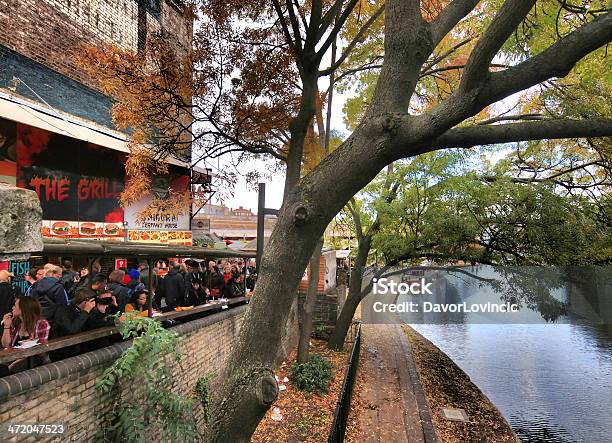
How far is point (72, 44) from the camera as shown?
973cm

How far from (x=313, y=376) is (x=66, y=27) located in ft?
33.7

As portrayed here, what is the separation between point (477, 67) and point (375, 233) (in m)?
9.99

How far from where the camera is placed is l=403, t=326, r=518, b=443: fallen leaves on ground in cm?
831

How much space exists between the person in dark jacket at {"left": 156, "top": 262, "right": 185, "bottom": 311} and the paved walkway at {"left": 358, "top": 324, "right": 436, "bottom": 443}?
426 cm

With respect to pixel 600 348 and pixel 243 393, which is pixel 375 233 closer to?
pixel 243 393

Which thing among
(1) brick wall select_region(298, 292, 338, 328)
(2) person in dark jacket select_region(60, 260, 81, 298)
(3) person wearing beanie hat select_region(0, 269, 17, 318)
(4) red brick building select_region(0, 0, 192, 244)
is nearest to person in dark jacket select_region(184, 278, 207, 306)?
(2) person in dark jacket select_region(60, 260, 81, 298)

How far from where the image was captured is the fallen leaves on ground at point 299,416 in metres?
7.35

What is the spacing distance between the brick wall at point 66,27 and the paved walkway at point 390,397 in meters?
9.23

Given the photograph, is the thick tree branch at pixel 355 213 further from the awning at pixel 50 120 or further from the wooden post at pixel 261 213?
the awning at pixel 50 120

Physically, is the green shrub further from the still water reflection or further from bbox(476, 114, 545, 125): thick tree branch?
bbox(476, 114, 545, 125): thick tree branch

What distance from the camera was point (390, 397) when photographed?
9695mm

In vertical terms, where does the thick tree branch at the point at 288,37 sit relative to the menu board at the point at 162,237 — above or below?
above

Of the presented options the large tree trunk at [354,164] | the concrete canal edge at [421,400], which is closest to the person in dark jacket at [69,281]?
the large tree trunk at [354,164]

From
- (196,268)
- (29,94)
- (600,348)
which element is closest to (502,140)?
(196,268)
